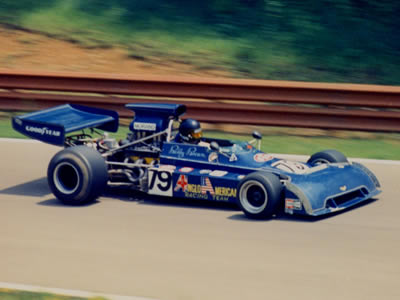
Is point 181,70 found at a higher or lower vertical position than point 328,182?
higher

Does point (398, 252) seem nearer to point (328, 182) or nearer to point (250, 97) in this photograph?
point (328, 182)

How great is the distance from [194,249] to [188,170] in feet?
5.76

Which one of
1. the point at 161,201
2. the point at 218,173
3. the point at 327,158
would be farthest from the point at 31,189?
the point at 327,158

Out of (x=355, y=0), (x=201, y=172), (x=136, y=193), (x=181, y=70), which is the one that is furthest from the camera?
(x=355, y=0)

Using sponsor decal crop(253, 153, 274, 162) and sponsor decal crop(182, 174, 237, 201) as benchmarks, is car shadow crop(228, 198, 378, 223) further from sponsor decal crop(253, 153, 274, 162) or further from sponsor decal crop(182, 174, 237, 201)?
sponsor decal crop(253, 153, 274, 162)

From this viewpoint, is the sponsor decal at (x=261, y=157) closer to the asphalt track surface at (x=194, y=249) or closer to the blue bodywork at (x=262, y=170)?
the blue bodywork at (x=262, y=170)

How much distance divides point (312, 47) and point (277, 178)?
822 centimetres

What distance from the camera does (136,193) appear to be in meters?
10.1

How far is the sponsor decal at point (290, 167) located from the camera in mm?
8979

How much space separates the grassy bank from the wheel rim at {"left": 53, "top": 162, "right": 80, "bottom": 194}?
6.75 meters

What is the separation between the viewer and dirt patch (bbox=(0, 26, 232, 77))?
1594 cm

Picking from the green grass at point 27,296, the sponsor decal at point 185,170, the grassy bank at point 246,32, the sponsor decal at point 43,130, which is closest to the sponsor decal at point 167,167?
the sponsor decal at point 185,170

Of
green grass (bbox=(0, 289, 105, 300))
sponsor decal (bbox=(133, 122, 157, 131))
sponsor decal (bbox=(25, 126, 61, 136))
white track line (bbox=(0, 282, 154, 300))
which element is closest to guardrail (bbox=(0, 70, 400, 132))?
sponsor decal (bbox=(133, 122, 157, 131))

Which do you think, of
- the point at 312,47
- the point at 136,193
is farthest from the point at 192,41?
the point at 136,193
